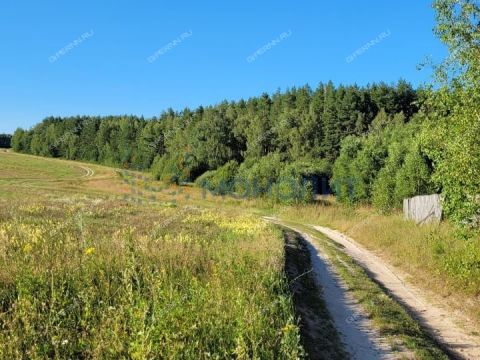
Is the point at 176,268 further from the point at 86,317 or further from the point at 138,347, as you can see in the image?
the point at 138,347

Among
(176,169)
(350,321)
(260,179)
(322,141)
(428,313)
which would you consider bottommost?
(428,313)

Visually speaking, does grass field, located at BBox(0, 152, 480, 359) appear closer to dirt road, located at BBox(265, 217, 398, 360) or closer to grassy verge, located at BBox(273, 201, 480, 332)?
grassy verge, located at BBox(273, 201, 480, 332)

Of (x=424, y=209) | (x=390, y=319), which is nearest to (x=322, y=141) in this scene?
(x=424, y=209)

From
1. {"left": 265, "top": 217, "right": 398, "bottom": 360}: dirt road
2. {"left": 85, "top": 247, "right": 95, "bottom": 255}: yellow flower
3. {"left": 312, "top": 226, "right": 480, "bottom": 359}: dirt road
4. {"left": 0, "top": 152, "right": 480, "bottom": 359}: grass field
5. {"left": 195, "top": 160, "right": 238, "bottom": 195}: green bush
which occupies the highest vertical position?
{"left": 195, "top": 160, "right": 238, "bottom": 195}: green bush

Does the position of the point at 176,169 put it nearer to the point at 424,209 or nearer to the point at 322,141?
the point at 322,141

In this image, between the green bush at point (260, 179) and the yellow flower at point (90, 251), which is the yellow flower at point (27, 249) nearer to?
the yellow flower at point (90, 251)

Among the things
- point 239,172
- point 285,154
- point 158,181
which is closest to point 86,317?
point 239,172

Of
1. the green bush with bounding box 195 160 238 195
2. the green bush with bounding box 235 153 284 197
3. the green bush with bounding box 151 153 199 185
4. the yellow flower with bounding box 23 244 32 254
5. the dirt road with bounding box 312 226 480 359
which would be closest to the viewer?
the yellow flower with bounding box 23 244 32 254

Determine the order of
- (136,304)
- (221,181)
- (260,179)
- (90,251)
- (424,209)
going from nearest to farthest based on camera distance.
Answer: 1. (136,304)
2. (90,251)
3. (424,209)
4. (260,179)
5. (221,181)

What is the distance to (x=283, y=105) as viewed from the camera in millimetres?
106125

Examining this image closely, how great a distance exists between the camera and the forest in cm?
1134

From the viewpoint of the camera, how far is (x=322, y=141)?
90250mm

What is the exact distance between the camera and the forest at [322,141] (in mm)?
11336

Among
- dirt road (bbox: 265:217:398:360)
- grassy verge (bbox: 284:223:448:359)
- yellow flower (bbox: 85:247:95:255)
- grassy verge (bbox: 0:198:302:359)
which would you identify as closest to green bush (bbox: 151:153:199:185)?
dirt road (bbox: 265:217:398:360)
